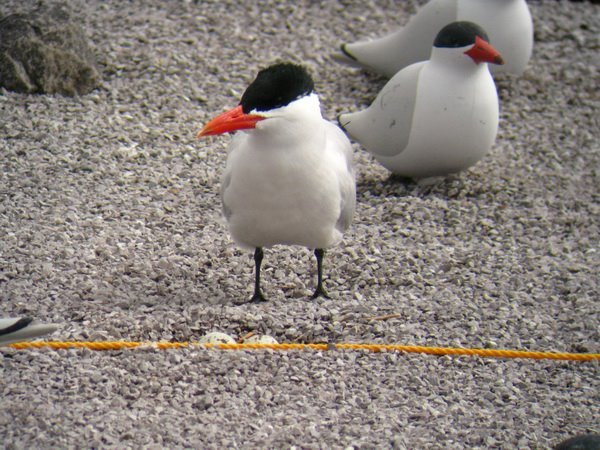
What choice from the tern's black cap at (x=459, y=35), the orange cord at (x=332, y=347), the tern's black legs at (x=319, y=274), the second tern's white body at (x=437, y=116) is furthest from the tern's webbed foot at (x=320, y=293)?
the tern's black cap at (x=459, y=35)

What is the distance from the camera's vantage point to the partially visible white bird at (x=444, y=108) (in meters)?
4.38

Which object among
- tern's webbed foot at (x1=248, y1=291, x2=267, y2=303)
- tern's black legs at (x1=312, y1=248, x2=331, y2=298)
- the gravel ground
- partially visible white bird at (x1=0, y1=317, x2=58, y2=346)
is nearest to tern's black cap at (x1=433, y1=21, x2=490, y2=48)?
the gravel ground

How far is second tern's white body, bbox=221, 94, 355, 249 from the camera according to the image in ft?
10.1

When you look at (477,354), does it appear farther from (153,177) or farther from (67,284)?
(153,177)

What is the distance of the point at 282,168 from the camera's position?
3.10 meters

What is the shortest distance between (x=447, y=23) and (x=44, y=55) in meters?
2.34

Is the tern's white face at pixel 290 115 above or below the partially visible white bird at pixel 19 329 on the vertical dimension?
above

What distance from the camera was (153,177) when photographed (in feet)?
14.5

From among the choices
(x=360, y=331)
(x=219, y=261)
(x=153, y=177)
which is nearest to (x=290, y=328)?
(x=360, y=331)

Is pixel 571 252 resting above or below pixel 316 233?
below

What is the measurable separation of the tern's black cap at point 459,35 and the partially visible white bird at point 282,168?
128 centimetres

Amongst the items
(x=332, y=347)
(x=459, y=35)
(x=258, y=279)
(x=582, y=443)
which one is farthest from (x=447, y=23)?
(x=582, y=443)

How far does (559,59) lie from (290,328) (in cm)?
385

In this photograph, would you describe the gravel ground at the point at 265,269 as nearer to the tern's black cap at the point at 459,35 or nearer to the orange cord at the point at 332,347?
the orange cord at the point at 332,347
